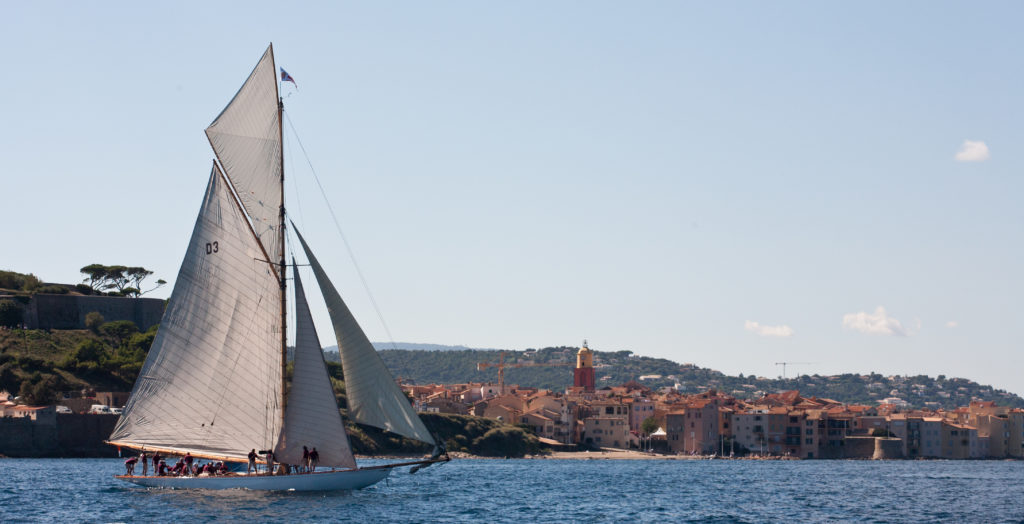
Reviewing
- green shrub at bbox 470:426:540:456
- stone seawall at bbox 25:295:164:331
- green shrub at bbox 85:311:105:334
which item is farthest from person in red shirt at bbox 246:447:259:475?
green shrub at bbox 85:311:105:334

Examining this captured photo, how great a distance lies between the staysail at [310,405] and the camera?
160ft

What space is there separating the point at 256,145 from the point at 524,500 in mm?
23513

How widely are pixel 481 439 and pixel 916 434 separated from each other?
64.0 meters

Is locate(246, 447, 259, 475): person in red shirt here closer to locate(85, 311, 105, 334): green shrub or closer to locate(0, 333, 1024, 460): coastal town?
locate(85, 311, 105, 334): green shrub

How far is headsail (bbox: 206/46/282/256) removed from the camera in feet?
163

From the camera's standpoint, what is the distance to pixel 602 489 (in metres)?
73.1

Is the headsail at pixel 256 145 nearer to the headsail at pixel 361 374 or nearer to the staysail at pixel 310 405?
the staysail at pixel 310 405

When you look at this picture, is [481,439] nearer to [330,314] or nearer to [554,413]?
[554,413]

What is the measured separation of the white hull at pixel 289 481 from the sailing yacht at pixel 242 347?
7cm

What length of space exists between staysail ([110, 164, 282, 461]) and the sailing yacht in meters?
0.04

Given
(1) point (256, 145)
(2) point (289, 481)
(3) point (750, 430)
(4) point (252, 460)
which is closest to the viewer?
(2) point (289, 481)

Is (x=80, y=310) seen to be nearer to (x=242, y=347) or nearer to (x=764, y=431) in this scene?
(x=764, y=431)

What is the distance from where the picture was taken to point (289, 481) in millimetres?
49469

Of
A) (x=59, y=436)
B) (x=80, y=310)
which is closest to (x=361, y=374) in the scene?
(x=59, y=436)
